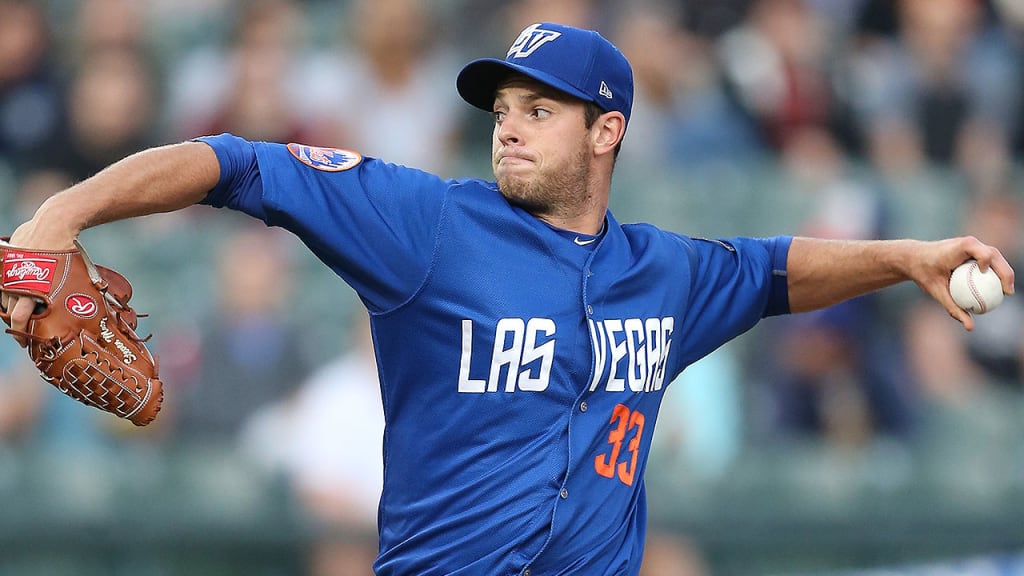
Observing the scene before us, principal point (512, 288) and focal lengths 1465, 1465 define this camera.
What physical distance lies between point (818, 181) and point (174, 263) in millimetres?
3749

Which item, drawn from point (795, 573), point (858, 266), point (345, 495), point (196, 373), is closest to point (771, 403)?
point (795, 573)

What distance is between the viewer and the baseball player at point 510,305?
139 inches

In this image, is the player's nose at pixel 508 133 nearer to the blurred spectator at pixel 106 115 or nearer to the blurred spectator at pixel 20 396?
the blurred spectator at pixel 20 396

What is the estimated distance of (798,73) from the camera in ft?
30.2

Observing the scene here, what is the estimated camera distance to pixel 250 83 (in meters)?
8.54

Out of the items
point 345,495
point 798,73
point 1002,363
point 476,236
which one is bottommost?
point 345,495

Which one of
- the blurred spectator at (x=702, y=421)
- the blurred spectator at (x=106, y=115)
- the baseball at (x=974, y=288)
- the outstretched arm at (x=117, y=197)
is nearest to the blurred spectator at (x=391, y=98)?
the blurred spectator at (x=106, y=115)

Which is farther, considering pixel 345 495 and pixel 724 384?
pixel 724 384

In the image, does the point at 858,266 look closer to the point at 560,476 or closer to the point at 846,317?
the point at 560,476

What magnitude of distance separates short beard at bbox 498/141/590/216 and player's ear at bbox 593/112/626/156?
0.25ft

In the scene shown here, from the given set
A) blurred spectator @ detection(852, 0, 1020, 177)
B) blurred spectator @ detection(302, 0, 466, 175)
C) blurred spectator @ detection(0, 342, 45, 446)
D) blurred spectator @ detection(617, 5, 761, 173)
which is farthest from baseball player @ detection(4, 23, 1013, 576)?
blurred spectator @ detection(852, 0, 1020, 177)

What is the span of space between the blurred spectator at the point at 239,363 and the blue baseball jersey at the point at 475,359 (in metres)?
3.66

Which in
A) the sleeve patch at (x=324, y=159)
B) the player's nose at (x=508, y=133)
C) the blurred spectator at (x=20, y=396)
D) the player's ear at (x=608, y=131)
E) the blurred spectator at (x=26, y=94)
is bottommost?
the blurred spectator at (x=20, y=396)

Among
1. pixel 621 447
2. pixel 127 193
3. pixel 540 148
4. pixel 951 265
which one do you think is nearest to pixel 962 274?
pixel 951 265
